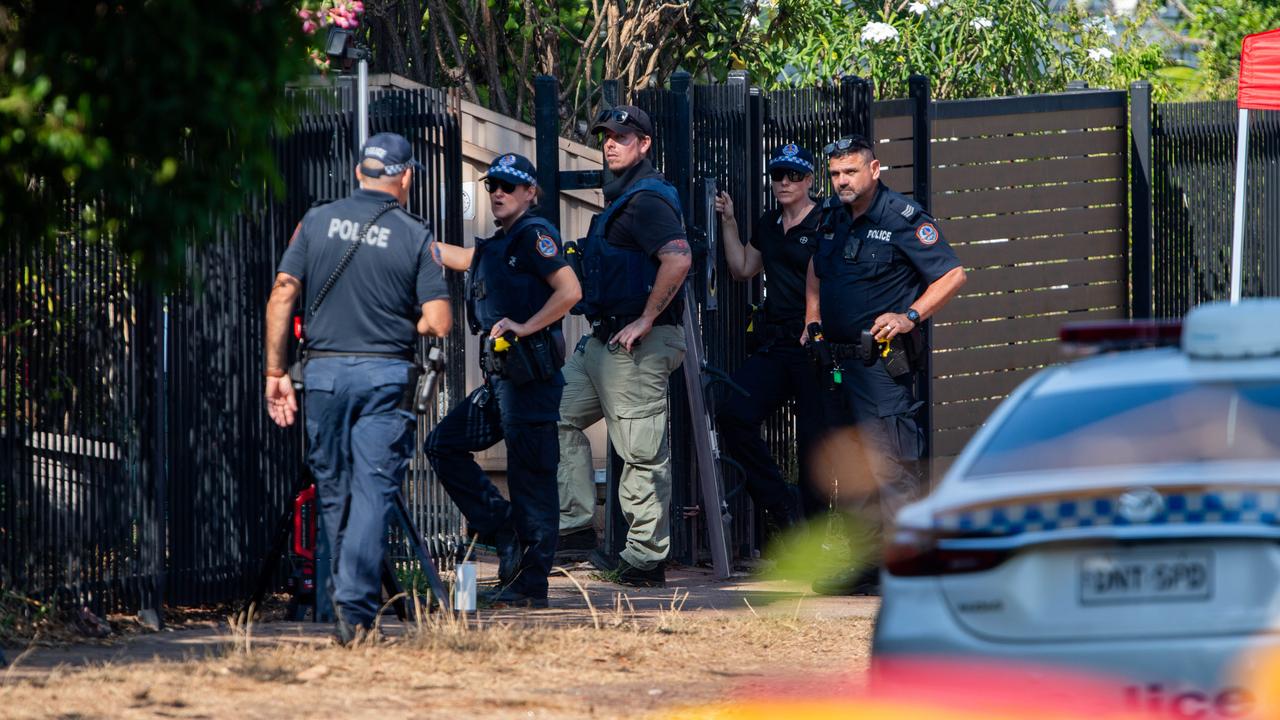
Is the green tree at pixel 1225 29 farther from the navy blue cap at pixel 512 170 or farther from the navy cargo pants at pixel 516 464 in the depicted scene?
the navy cargo pants at pixel 516 464

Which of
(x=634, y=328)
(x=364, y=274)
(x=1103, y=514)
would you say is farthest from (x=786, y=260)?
(x=1103, y=514)

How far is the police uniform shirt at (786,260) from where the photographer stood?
9898 mm

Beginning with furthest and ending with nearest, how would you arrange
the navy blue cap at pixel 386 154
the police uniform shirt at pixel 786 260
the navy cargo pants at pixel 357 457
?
the police uniform shirt at pixel 786 260, the navy blue cap at pixel 386 154, the navy cargo pants at pixel 357 457

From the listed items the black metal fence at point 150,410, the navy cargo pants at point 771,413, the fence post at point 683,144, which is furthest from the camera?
the fence post at point 683,144

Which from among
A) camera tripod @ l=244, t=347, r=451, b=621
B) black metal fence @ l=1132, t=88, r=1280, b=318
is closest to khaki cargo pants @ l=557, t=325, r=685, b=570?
camera tripod @ l=244, t=347, r=451, b=621

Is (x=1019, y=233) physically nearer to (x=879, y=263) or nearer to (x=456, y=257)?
(x=879, y=263)

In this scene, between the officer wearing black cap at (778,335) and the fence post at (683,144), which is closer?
the officer wearing black cap at (778,335)

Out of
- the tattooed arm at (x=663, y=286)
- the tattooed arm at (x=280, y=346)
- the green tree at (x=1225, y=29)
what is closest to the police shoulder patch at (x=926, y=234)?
the tattooed arm at (x=663, y=286)

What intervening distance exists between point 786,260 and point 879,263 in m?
0.75

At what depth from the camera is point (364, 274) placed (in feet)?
23.5

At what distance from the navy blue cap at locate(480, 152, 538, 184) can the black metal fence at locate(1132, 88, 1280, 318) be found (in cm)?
464

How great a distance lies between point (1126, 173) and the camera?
11688mm

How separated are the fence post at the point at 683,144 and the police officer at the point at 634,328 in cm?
61

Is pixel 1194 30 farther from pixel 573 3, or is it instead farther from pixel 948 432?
pixel 948 432
